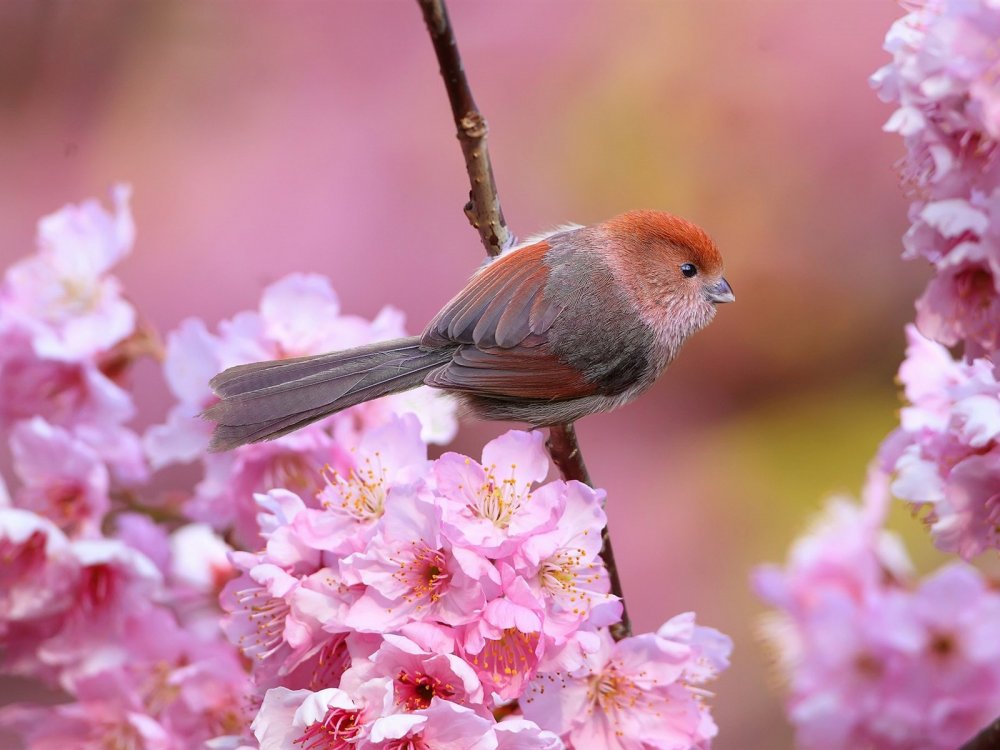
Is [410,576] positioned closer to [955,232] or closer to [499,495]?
[499,495]

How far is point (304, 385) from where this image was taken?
33.6 inches

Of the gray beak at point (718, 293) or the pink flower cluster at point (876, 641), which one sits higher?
→ the gray beak at point (718, 293)

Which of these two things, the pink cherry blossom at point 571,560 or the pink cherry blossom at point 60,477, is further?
the pink cherry blossom at point 60,477

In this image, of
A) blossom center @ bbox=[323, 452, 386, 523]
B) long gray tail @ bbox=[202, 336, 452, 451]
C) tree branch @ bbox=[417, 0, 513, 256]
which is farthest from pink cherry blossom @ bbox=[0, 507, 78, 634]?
tree branch @ bbox=[417, 0, 513, 256]

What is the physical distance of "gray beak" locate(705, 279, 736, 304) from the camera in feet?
3.19

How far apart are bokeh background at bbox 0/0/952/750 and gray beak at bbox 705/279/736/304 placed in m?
1.15

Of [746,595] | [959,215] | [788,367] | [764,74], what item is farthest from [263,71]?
[959,215]

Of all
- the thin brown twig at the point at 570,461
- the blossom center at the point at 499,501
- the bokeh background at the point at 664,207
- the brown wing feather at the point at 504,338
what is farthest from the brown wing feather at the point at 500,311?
the bokeh background at the point at 664,207

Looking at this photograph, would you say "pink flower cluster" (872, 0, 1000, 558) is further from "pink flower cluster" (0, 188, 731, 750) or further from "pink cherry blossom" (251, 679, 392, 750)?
"pink cherry blossom" (251, 679, 392, 750)

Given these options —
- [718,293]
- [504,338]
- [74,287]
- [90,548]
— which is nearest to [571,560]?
[504,338]

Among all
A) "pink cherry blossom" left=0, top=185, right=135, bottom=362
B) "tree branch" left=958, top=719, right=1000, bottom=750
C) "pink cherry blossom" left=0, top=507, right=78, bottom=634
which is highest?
"pink cherry blossom" left=0, top=185, right=135, bottom=362

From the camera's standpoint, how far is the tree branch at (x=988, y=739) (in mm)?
640

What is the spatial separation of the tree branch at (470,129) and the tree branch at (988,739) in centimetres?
46

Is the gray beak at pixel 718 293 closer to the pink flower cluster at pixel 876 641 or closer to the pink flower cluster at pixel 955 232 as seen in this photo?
the pink flower cluster at pixel 955 232
